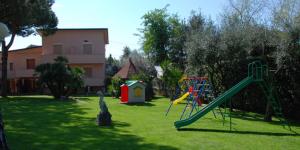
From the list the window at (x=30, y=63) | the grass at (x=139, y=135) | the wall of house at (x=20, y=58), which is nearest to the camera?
the grass at (x=139, y=135)

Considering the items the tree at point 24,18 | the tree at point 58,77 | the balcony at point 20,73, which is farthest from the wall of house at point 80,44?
the tree at point 58,77

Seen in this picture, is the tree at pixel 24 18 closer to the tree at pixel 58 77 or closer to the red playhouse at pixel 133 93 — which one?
the tree at pixel 58 77

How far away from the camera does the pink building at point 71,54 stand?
140ft

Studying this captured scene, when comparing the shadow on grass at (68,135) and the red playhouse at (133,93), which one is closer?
the shadow on grass at (68,135)

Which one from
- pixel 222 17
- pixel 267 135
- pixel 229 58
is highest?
pixel 222 17

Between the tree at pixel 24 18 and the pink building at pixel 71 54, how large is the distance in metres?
7.00

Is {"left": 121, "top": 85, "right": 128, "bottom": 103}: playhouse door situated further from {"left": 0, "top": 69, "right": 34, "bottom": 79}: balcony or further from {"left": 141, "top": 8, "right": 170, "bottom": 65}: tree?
{"left": 0, "top": 69, "right": 34, "bottom": 79}: balcony

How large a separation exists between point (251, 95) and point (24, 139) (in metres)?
12.4

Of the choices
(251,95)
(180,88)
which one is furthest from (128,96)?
(251,95)

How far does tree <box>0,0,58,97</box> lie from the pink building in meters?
7.00

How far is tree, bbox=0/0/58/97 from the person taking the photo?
2600 cm

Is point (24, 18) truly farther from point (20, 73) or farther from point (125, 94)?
point (20, 73)

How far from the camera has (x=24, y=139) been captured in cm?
1055

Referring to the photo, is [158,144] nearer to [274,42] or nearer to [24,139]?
[24,139]
